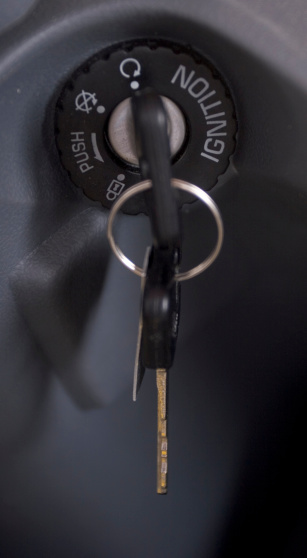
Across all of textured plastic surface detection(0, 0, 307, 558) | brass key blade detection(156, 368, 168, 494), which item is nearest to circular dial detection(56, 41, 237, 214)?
textured plastic surface detection(0, 0, 307, 558)

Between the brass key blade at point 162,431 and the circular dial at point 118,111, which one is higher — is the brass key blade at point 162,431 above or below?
below

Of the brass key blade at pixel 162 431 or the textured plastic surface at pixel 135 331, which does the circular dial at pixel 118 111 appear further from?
the brass key blade at pixel 162 431

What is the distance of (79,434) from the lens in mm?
530

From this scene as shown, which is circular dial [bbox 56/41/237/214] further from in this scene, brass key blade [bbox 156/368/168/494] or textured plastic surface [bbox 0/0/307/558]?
brass key blade [bbox 156/368/168/494]

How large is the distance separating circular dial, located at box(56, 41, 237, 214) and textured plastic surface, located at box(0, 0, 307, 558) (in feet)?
0.04

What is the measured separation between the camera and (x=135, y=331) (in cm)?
50

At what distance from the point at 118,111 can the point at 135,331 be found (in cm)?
Result: 17

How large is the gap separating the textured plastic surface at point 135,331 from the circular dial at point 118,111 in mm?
11

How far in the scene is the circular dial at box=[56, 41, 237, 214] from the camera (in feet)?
1.31

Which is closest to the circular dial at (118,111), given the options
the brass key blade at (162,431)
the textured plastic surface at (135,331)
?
the textured plastic surface at (135,331)

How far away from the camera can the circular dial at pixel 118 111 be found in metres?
0.40

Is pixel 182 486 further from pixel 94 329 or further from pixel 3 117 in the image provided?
pixel 3 117

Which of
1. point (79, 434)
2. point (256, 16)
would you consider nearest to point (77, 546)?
point (79, 434)

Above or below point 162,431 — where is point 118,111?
above
